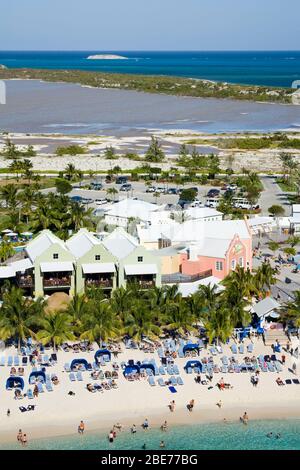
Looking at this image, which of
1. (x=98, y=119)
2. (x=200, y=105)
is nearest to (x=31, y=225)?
(x=98, y=119)

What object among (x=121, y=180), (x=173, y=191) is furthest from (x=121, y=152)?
(x=173, y=191)

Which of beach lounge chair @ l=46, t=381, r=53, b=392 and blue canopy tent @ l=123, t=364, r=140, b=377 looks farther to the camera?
blue canopy tent @ l=123, t=364, r=140, b=377

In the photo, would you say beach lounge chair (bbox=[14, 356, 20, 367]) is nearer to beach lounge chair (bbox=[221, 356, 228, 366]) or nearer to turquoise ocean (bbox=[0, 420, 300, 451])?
turquoise ocean (bbox=[0, 420, 300, 451])

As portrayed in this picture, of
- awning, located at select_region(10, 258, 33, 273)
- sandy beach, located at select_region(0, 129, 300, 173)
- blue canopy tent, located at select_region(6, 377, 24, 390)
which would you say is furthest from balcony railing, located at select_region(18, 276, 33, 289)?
sandy beach, located at select_region(0, 129, 300, 173)

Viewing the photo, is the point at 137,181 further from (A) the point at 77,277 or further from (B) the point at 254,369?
(B) the point at 254,369
